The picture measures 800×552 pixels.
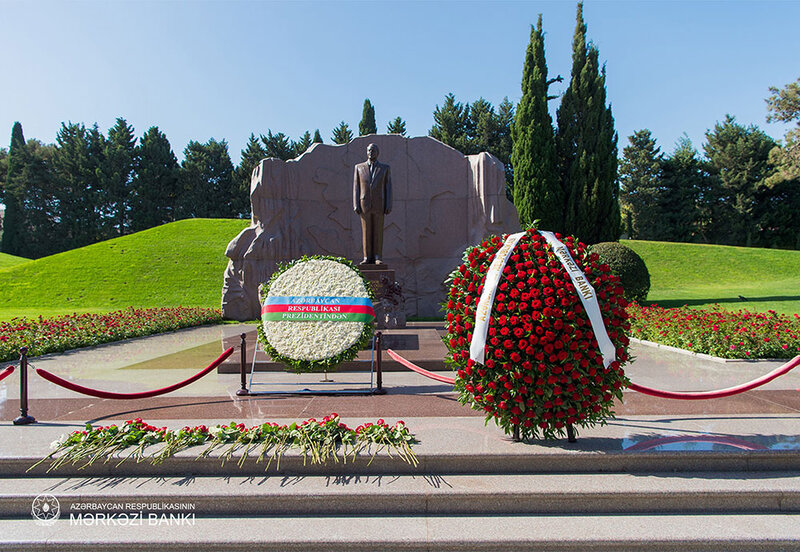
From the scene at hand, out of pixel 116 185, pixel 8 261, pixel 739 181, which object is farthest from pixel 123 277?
pixel 739 181

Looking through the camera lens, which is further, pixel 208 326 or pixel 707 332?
pixel 208 326

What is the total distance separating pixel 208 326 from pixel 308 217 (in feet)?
14.8

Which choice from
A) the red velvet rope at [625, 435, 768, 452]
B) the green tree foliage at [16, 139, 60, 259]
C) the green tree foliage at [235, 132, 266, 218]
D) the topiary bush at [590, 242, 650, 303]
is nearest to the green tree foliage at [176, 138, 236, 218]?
the green tree foliage at [235, 132, 266, 218]

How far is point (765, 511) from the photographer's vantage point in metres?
3.00

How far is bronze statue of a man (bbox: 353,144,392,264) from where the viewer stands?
9922 millimetres

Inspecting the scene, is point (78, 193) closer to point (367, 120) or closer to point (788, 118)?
point (367, 120)

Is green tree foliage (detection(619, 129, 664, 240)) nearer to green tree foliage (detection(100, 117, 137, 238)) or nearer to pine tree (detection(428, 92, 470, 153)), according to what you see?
pine tree (detection(428, 92, 470, 153))

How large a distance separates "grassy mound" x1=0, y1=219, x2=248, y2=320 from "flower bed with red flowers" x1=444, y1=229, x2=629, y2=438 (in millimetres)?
17496

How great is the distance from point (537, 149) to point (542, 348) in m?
20.6

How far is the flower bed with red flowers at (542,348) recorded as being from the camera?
329cm

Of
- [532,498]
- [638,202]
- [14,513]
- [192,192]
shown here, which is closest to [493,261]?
[532,498]

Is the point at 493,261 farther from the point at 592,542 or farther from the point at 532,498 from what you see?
the point at 592,542

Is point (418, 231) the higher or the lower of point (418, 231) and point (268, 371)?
the higher

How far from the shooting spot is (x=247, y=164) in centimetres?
4525
